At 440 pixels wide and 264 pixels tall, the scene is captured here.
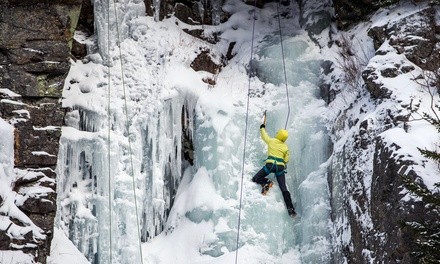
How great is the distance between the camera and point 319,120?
1285cm

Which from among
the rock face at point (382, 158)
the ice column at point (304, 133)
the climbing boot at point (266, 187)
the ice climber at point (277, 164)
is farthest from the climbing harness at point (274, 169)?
the rock face at point (382, 158)

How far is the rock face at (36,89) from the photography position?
36.7 feet

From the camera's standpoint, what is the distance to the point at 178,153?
42.0ft

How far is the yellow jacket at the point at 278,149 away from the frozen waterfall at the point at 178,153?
0.55m

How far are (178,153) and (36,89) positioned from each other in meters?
2.52

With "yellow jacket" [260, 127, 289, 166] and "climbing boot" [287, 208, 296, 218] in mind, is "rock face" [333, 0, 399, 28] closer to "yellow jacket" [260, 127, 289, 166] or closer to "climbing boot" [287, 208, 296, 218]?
"yellow jacket" [260, 127, 289, 166]

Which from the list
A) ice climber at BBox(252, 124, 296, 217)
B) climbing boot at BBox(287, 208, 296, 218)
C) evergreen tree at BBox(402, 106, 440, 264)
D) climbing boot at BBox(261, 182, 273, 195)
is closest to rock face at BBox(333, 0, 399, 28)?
ice climber at BBox(252, 124, 296, 217)

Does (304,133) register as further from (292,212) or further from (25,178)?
(25,178)

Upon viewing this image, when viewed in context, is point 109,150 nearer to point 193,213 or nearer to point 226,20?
point 193,213

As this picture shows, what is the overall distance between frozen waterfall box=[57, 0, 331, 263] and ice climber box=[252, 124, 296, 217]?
22 centimetres

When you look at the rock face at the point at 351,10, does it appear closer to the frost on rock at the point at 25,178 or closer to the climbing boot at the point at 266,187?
the climbing boot at the point at 266,187

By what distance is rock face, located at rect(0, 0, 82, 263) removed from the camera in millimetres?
11180

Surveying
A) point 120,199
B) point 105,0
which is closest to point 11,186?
point 120,199

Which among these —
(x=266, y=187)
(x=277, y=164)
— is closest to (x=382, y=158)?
(x=277, y=164)
